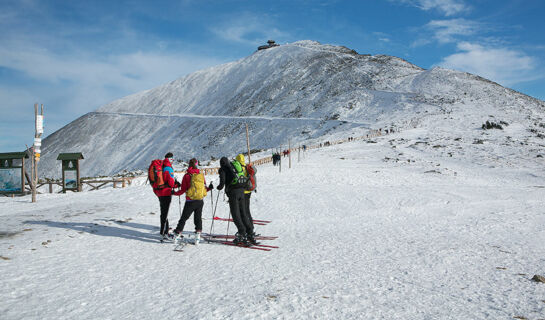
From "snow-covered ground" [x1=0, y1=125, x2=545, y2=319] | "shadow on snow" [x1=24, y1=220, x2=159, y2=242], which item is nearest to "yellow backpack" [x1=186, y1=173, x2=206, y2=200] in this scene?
"snow-covered ground" [x1=0, y1=125, x2=545, y2=319]

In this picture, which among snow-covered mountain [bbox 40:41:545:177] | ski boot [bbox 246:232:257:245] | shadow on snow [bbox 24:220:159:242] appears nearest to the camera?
ski boot [bbox 246:232:257:245]

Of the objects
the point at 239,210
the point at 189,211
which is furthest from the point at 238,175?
the point at 189,211

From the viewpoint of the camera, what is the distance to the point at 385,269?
19.1 feet

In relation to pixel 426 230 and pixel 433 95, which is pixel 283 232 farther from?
pixel 433 95

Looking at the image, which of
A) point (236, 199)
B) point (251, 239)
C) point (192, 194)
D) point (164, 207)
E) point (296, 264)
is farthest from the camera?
point (164, 207)

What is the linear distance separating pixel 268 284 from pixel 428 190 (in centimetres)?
1407

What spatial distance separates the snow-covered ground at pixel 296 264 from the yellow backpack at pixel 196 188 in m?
1.17

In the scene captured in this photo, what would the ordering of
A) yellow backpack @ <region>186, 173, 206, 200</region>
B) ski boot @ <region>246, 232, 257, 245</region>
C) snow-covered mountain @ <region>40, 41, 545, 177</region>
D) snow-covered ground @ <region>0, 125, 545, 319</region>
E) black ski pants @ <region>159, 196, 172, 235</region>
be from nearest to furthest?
snow-covered ground @ <region>0, 125, 545, 319</region> → yellow backpack @ <region>186, 173, 206, 200</region> → ski boot @ <region>246, 232, 257, 245</region> → black ski pants @ <region>159, 196, 172, 235</region> → snow-covered mountain @ <region>40, 41, 545, 177</region>

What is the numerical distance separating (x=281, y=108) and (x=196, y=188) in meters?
80.3

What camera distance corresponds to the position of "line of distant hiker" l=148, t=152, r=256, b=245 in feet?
24.4

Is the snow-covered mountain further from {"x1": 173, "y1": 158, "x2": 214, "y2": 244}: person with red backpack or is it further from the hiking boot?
{"x1": 173, "y1": 158, "x2": 214, "y2": 244}: person with red backpack

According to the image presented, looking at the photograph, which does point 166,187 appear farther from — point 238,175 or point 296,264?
point 296,264

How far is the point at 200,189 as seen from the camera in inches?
294

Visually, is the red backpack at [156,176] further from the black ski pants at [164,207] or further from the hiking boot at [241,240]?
the hiking boot at [241,240]
